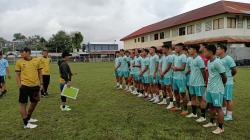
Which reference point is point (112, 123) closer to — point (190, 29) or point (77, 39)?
point (190, 29)

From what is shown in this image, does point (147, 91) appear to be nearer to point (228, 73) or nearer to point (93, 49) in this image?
point (228, 73)

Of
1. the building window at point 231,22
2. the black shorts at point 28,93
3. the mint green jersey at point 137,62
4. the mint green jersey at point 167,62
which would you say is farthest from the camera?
the building window at point 231,22

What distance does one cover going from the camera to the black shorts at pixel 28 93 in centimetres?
664

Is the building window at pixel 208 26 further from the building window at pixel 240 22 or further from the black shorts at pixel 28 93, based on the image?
the black shorts at pixel 28 93

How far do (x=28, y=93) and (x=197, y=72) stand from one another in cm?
428

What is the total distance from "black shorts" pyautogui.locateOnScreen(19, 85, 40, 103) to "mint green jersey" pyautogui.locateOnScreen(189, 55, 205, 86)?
397 centimetres

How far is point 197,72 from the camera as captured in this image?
6.93 meters

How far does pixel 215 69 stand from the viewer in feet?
19.2

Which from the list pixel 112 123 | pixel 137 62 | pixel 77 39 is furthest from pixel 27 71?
pixel 77 39

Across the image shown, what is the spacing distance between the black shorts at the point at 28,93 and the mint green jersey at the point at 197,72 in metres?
3.97

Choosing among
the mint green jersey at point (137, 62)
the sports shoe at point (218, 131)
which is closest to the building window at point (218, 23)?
the mint green jersey at point (137, 62)

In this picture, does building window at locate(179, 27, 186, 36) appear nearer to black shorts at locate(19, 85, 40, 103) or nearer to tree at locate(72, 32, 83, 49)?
black shorts at locate(19, 85, 40, 103)

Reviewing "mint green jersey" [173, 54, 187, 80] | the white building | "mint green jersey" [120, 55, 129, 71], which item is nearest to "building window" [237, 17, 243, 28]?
the white building

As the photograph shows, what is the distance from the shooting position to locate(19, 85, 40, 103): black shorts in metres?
6.64
